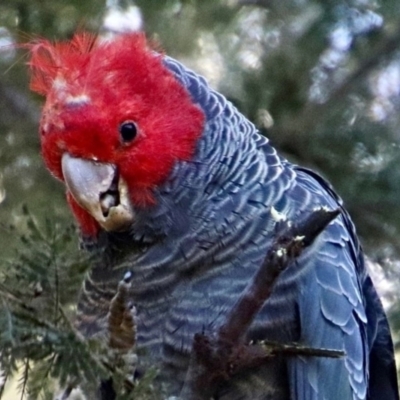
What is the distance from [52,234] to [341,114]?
180 cm

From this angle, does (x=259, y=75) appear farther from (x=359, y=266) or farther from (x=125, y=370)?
(x=125, y=370)

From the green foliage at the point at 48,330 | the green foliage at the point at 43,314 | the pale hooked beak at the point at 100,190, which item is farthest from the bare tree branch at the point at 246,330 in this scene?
→ the pale hooked beak at the point at 100,190

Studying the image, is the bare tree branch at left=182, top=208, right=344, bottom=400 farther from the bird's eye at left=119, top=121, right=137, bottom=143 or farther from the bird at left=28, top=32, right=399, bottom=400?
the bird's eye at left=119, top=121, right=137, bottom=143

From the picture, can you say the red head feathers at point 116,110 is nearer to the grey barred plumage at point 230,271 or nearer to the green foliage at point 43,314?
the grey barred plumage at point 230,271

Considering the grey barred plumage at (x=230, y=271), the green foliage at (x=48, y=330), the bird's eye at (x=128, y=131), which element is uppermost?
the green foliage at (x=48, y=330)

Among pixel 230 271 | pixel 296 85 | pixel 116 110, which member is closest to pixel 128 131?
pixel 116 110

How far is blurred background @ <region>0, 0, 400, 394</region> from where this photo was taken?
9.27 ft

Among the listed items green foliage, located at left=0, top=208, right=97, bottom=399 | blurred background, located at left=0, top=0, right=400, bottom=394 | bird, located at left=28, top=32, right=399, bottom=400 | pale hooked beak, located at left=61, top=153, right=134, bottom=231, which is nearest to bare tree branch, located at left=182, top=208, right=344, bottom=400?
green foliage, located at left=0, top=208, right=97, bottom=399

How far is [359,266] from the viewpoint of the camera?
2.55 m

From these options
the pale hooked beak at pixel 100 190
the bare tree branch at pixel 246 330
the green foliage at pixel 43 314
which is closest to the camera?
the green foliage at pixel 43 314

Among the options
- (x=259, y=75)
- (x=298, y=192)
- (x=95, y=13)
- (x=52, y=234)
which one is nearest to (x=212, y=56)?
(x=259, y=75)

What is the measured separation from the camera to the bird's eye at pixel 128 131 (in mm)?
2176

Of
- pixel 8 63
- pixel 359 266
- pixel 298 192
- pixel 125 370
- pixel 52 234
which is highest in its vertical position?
pixel 52 234

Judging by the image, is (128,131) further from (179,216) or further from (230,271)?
(230,271)
